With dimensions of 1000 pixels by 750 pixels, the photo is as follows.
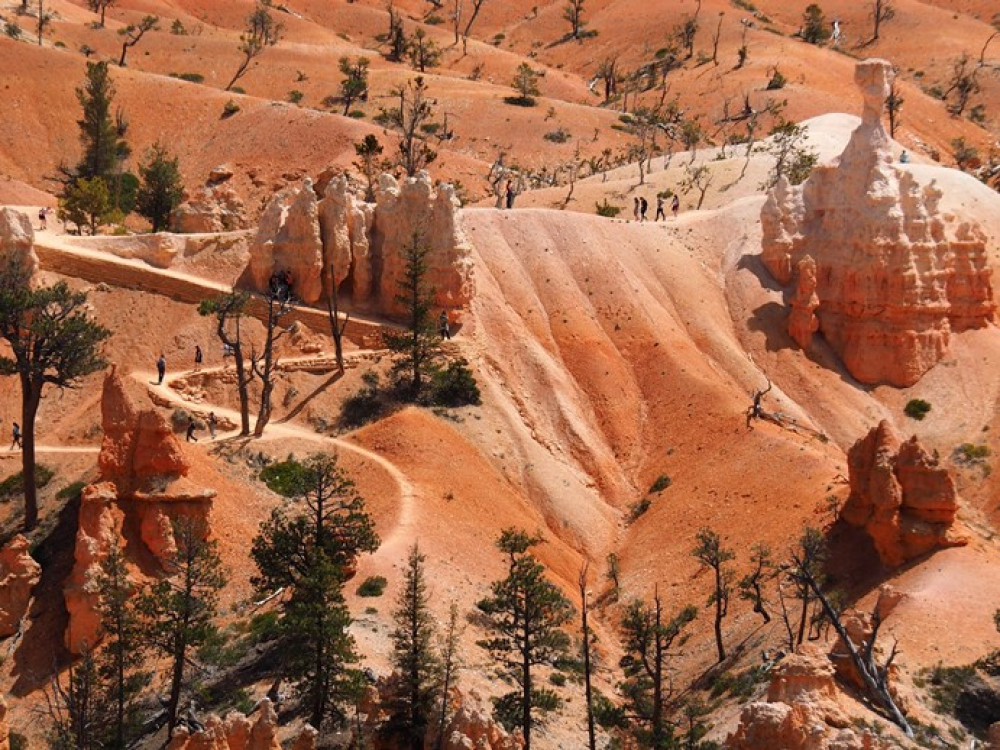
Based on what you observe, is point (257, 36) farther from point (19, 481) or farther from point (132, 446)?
point (132, 446)

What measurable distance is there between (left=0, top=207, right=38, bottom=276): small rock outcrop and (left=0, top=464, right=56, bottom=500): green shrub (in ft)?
34.4

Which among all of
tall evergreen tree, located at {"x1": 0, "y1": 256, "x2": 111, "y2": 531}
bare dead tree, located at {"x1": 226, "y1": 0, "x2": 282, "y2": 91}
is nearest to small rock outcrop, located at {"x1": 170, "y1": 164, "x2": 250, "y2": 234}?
tall evergreen tree, located at {"x1": 0, "y1": 256, "x2": 111, "y2": 531}

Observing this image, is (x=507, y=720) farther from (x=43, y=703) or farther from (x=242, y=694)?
(x=43, y=703)

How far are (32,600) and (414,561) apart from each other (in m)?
15.5

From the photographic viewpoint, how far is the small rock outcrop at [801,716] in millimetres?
28672

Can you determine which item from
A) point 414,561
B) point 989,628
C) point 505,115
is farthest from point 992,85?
→ point 414,561

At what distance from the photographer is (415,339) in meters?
61.8

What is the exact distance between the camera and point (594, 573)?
2323 inches

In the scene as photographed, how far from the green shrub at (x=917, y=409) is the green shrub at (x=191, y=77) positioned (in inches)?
3088

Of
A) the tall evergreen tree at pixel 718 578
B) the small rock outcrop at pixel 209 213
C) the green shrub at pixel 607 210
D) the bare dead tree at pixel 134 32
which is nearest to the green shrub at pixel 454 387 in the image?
the tall evergreen tree at pixel 718 578

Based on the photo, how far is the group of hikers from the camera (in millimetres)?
82537

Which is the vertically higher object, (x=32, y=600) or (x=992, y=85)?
(x=992, y=85)

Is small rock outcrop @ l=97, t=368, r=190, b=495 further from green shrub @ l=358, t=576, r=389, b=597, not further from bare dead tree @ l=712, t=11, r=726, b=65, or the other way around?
bare dead tree @ l=712, t=11, r=726, b=65

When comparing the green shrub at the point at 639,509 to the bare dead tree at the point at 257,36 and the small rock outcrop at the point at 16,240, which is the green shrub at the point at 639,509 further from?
the bare dead tree at the point at 257,36
